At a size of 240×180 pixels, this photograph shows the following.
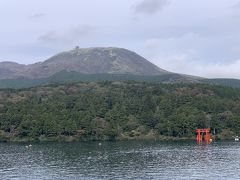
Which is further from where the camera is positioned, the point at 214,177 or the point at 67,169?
the point at 67,169

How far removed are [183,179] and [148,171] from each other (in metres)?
14.3

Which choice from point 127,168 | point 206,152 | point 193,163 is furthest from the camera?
point 206,152

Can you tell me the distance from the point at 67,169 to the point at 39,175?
34.4 feet

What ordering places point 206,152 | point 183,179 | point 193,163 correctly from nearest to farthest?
1. point 183,179
2. point 193,163
3. point 206,152

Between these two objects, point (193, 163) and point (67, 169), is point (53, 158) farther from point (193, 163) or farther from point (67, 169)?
point (193, 163)

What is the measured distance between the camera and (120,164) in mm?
118812

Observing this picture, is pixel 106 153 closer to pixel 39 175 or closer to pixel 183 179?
pixel 39 175

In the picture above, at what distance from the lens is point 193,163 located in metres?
119

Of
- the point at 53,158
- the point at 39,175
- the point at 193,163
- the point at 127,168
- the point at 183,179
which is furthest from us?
the point at 53,158

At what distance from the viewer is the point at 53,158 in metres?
136

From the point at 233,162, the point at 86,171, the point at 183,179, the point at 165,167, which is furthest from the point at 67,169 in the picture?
the point at 233,162

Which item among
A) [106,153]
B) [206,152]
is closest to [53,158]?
[106,153]

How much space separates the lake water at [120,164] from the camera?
99.8 metres

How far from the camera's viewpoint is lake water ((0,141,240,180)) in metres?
99.8
